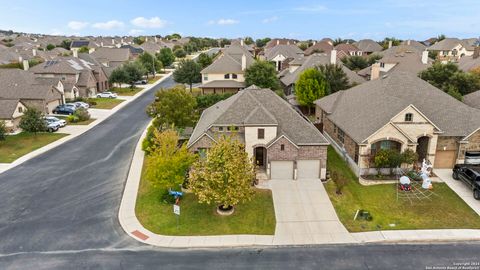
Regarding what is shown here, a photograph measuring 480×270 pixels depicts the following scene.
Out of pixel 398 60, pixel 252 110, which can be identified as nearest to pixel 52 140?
pixel 252 110

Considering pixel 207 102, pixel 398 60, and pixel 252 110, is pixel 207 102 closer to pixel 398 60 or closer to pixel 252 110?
pixel 252 110

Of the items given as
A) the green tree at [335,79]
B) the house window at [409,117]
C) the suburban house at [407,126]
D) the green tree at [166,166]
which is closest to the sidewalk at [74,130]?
the green tree at [166,166]

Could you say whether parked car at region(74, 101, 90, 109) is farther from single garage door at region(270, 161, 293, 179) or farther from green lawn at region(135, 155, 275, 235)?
single garage door at region(270, 161, 293, 179)

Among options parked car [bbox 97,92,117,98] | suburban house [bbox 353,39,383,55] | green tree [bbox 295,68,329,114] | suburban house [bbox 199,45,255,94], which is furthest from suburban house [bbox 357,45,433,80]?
suburban house [bbox 353,39,383,55]

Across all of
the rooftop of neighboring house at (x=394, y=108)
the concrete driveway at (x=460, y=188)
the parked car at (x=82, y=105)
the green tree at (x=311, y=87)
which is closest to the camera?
the concrete driveway at (x=460, y=188)

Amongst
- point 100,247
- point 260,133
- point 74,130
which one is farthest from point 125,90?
point 100,247

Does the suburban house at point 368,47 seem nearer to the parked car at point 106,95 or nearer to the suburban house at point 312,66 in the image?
the suburban house at point 312,66
